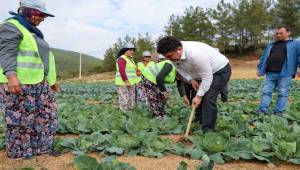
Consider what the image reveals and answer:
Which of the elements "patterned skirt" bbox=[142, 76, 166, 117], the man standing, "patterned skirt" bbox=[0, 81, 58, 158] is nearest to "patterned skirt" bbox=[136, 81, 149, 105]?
"patterned skirt" bbox=[142, 76, 166, 117]

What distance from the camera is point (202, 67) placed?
4.29 metres

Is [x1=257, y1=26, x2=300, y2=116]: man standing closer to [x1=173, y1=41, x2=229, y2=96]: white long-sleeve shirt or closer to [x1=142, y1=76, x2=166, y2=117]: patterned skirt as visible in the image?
[x1=142, y1=76, x2=166, y2=117]: patterned skirt

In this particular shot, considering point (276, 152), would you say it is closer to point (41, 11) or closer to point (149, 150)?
point (149, 150)

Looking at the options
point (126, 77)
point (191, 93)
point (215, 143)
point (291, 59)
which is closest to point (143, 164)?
point (215, 143)

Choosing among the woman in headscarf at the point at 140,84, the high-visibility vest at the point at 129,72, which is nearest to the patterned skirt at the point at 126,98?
the high-visibility vest at the point at 129,72

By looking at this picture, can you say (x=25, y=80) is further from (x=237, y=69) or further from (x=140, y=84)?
(x=237, y=69)

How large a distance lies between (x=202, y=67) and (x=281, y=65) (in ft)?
7.43

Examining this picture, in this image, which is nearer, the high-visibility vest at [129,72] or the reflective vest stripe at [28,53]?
the reflective vest stripe at [28,53]

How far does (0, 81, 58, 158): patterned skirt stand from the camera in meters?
3.68

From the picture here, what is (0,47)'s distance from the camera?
141 inches

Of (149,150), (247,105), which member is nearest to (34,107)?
(149,150)

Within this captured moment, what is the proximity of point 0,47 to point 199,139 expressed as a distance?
2097mm

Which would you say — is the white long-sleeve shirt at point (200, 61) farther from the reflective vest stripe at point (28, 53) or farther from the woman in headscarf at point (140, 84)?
the woman in headscarf at point (140, 84)

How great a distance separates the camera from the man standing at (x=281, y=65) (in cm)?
600
